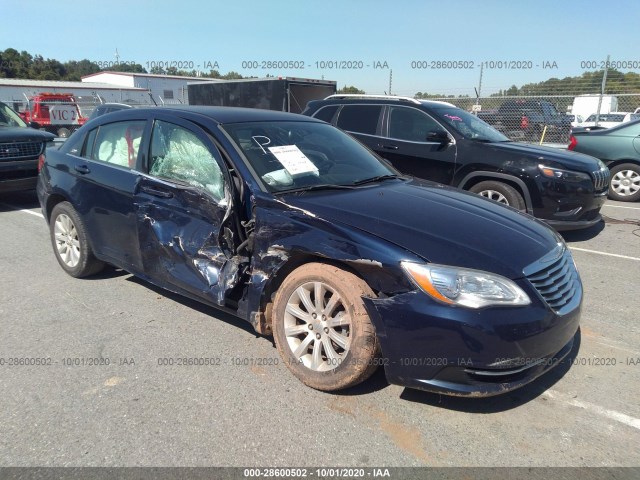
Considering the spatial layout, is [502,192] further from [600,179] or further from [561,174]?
[600,179]

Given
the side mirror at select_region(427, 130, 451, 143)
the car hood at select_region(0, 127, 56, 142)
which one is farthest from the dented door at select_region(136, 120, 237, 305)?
the car hood at select_region(0, 127, 56, 142)

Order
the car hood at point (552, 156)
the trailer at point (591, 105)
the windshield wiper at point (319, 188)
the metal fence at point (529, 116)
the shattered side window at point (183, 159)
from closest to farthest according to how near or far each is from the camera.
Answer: the windshield wiper at point (319, 188)
the shattered side window at point (183, 159)
the car hood at point (552, 156)
the metal fence at point (529, 116)
the trailer at point (591, 105)

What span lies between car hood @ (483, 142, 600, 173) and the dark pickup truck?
919 cm

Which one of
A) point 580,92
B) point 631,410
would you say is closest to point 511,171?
point 631,410

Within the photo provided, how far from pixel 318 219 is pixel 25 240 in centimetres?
Answer: 512

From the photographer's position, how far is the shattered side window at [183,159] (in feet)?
11.4

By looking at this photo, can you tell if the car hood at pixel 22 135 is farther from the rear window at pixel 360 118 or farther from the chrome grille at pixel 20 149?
the rear window at pixel 360 118

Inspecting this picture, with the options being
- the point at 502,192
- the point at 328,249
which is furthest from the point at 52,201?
the point at 502,192

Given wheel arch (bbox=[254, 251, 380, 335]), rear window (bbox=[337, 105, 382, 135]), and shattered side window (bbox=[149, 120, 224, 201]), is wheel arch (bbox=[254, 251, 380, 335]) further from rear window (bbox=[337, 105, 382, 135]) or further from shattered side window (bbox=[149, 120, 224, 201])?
rear window (bbox=[337, 105, 382, 135])

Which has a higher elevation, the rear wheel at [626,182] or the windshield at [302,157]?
the windshield at [302,157]

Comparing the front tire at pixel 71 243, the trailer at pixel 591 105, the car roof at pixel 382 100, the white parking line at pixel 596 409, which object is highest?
the trailer at pixel 591 105

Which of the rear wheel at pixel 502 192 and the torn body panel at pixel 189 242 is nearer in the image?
the torn body panel at pixel 189 242

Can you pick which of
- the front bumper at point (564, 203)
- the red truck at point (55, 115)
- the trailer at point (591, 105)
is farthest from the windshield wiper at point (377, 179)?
the red truck at point (55, 115)

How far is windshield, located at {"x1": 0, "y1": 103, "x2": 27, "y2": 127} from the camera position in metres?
8.97
